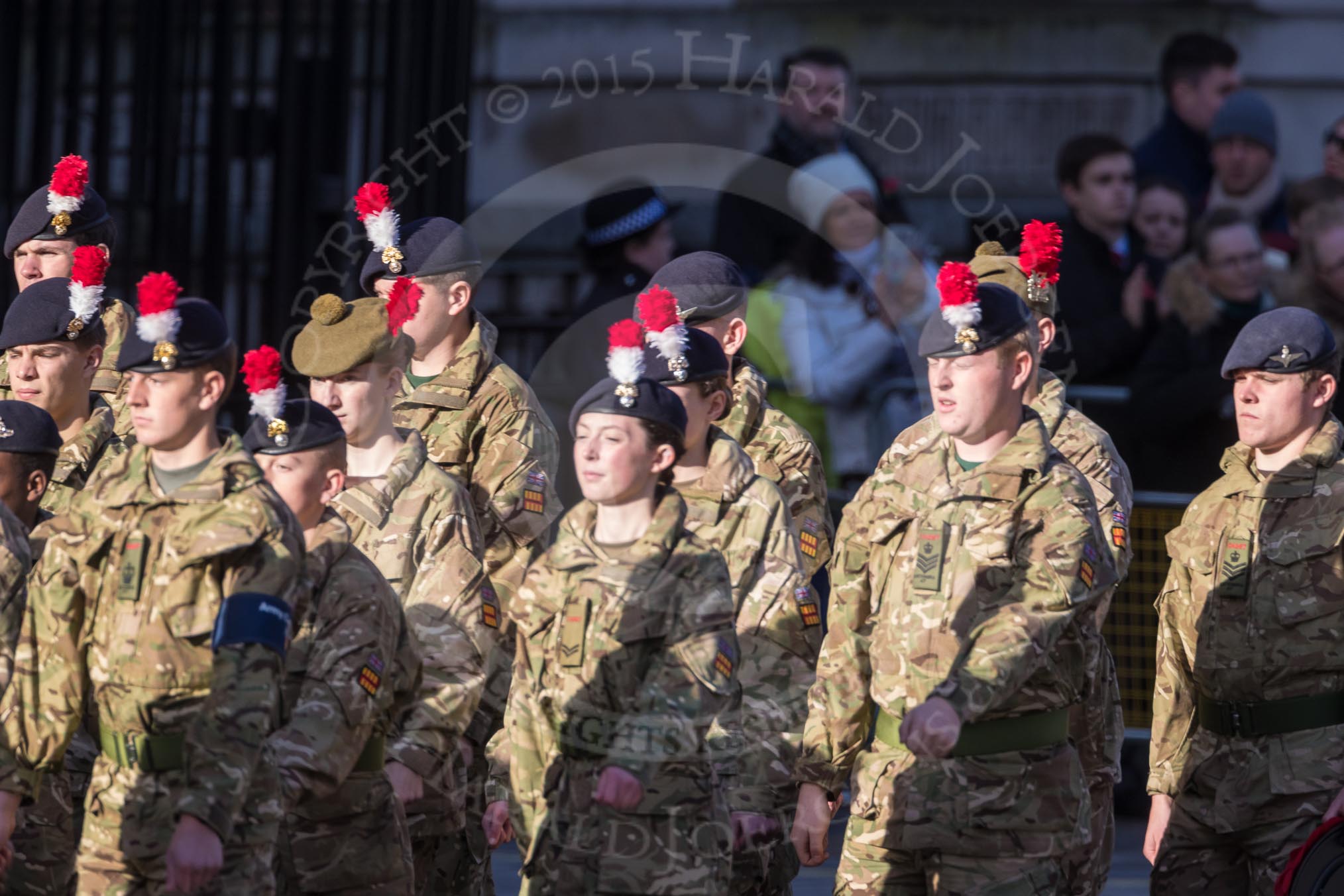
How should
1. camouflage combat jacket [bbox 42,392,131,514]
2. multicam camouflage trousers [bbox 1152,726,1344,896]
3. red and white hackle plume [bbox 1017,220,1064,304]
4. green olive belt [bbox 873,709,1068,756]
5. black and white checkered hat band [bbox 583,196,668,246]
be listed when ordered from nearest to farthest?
green olive belt [bbox 873,709,1068,756] < multicam camouflage trousers [bbox 1152,726,1344,896] < camouflage combat jacket [bbox 42,392,131,514] < red and white hackle plume [bbox 1017,220,1064,304] < black and white checkered hat band [bbox 583,196,668,246]

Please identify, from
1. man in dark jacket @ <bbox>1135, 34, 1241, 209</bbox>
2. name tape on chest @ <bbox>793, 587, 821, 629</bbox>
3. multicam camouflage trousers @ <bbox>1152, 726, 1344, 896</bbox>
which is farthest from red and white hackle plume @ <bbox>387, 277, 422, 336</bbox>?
man in dark jacket @ <bbox>1135, 34, 1241, 209</bbox>

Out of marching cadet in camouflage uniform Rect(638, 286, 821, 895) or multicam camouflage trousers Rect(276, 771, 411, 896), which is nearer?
multicam camouflage trousers Rect(276, 771, 411, 896)

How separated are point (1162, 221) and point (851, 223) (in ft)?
4.01

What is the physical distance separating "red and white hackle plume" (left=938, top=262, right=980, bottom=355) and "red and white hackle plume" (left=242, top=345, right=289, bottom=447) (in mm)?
1545

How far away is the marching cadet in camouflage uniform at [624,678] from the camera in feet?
17.4

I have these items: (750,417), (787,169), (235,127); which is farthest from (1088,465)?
(235,127)

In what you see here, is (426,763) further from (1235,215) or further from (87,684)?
Result: (1235,215)

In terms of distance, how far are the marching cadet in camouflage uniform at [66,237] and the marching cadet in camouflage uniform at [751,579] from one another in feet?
7.04

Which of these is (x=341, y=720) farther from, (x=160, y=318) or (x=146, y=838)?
(x=160, y=318)

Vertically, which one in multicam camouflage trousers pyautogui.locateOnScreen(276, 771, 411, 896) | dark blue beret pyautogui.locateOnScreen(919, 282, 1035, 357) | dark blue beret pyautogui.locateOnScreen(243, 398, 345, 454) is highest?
dark blue beret pyautogui.locateOnScreen(919, 282, 1035, 357)

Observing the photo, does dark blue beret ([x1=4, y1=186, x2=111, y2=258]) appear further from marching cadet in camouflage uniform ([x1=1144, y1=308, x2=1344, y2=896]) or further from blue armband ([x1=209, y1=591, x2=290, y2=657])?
marching cadet in camouflage uniform ([x1=1144, y1=308, x2=1344, y2=896])

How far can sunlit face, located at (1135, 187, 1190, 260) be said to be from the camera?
959cm

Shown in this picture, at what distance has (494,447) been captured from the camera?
7.14 meters

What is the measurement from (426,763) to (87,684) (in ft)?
3.36
